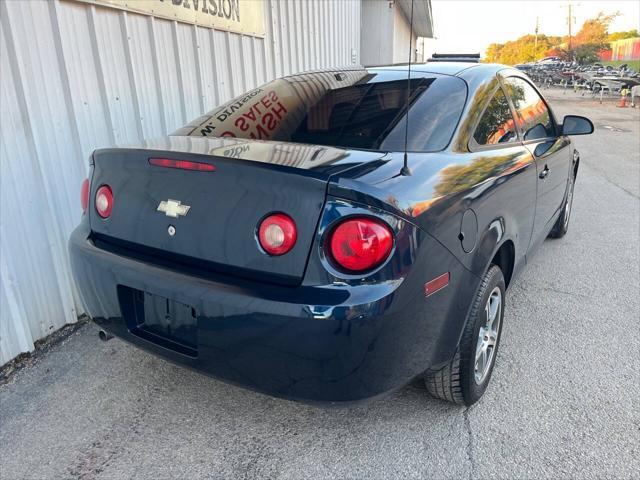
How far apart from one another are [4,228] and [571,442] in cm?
312

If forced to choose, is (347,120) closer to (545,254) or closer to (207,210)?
(207,210)

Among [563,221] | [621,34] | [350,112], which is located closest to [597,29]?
[621,34]

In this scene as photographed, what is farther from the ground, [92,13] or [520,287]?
Result: [92,13]

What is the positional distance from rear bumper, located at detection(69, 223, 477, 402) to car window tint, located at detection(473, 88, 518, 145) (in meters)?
0.92

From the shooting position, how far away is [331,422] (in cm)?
235

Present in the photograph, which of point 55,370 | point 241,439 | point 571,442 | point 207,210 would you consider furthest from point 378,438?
point 55,370

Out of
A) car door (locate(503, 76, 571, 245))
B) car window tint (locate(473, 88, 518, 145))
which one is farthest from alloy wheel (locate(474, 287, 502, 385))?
car door (locate(503, 76, 571, 245))

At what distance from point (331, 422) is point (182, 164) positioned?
54.0 inches

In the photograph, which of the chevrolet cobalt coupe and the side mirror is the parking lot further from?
the side mirror

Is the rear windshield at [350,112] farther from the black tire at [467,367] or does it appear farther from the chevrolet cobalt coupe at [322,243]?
the black tire at [467,367]

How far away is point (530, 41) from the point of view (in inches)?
3967

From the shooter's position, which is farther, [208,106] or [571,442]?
[208,106]

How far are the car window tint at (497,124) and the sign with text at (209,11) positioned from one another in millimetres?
2631

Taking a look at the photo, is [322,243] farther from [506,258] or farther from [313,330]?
[506,258]
